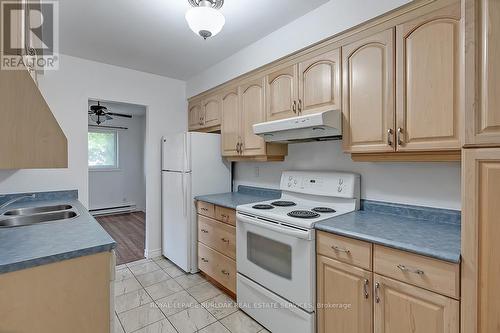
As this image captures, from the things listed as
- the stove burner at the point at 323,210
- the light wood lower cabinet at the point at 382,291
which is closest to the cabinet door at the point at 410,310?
the light wood lower cabinet at the point at 382,291

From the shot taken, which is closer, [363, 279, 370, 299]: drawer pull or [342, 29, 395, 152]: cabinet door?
[363, 279, 370, 299]: drawer pull

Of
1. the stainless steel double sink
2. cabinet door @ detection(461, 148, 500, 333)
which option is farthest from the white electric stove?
the stainless steel double sink

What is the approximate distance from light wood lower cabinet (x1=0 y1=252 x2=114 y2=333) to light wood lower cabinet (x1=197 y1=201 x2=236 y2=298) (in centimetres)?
123

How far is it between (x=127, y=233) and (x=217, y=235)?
2621 millimetres

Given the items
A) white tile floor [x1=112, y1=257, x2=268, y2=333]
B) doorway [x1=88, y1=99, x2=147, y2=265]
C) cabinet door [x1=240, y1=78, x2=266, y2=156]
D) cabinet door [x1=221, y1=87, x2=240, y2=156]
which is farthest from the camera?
doorway [x1=88, y1=99, x2=147, y2=265]

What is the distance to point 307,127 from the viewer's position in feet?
6.06

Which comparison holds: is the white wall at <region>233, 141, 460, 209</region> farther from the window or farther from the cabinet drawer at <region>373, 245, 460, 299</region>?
the window

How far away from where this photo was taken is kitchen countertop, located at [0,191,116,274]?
103 centimetres

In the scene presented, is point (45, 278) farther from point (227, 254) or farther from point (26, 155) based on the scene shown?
point (227, 254)

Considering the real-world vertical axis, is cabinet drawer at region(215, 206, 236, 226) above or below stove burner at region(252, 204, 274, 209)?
below

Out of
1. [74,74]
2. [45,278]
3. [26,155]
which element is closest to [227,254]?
[45,278]

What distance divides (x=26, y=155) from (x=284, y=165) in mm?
2038

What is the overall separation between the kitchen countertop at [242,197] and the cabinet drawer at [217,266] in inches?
20.5

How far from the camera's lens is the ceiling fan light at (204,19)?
1.48 meters
